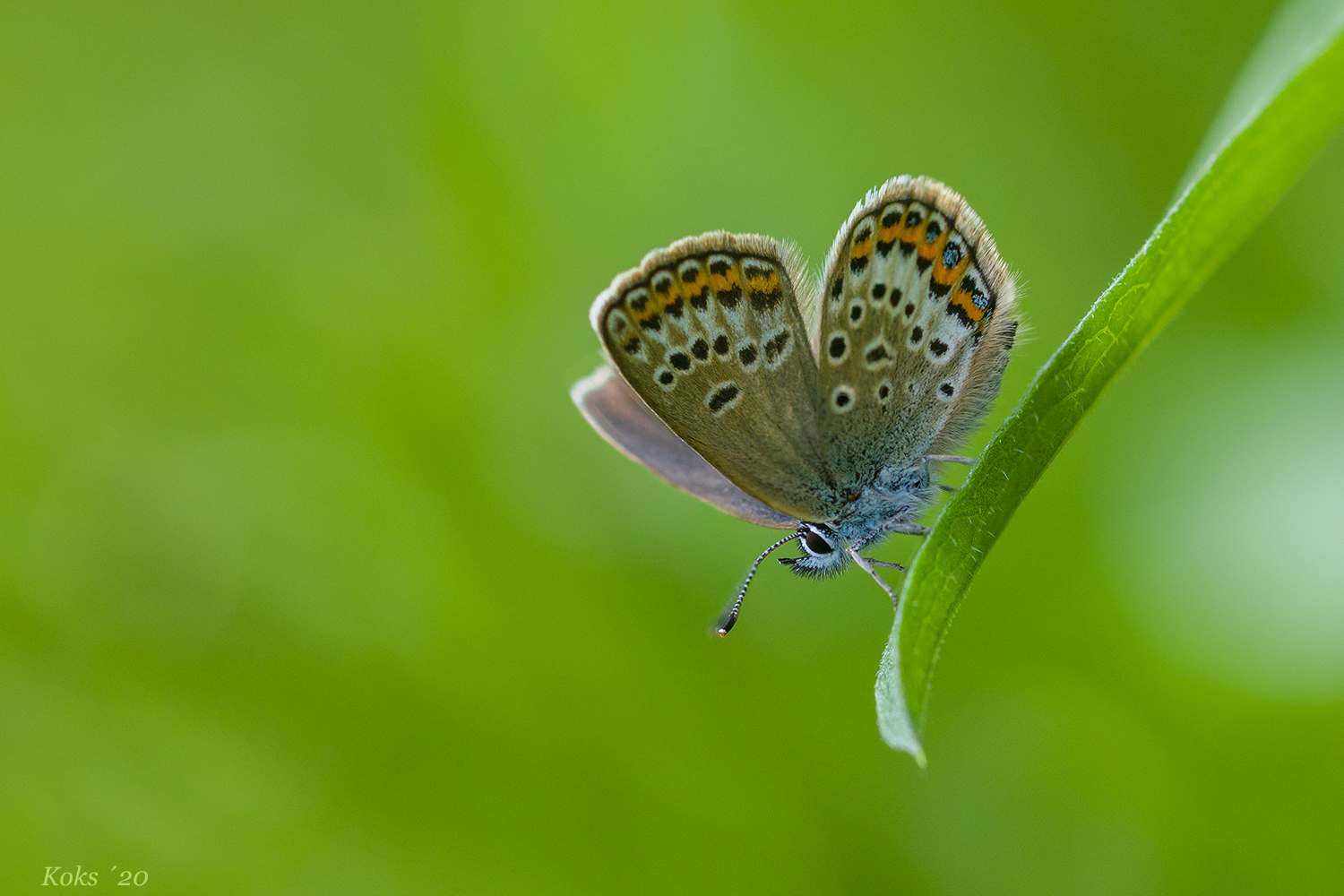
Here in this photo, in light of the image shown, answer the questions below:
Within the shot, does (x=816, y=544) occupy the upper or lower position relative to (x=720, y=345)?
lower

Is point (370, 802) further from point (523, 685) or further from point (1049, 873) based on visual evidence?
point (1049, 873)

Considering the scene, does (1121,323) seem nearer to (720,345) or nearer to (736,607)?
(720,345)

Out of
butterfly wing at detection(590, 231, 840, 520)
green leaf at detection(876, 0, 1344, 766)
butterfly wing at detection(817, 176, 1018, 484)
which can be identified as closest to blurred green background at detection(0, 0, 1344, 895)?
butterfly wing at detection(817, 176, 1018, 484)

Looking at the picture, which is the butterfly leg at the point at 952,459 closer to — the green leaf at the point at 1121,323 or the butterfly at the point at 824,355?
the butterfly at the point at 824,355

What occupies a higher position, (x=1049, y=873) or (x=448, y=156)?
(x=448, y=156)

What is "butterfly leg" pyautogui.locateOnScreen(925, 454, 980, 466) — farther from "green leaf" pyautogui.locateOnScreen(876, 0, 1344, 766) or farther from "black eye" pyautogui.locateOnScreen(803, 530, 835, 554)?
"green leaf" pyautogui.locateOnScreen(876, 0, 1344, 766)

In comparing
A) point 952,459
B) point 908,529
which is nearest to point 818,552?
point 908,529

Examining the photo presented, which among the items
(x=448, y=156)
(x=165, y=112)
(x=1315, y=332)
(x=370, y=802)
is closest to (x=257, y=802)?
(x=370, y=802)
